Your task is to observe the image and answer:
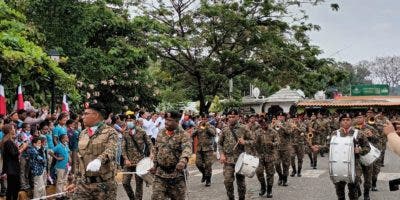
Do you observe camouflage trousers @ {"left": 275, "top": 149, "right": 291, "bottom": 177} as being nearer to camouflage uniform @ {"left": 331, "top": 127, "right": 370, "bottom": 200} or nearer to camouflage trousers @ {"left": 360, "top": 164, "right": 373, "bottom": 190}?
camouflage trousers @ {"left": 360, "top": 164, "right": 373, "bottom": 190}

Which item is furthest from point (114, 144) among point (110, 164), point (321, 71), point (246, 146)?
point (321, 71)

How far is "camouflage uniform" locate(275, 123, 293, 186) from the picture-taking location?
15875 millimetres

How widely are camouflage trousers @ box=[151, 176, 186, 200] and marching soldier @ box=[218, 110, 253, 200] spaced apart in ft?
11.0

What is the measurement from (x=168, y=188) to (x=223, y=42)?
21.5m

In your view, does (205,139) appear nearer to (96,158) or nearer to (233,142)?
(233,142)

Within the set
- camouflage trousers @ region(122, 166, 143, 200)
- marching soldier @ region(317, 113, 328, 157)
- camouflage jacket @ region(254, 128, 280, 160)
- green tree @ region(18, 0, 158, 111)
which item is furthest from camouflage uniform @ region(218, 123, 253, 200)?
marching soldier @ region(317, 113, 328, 157)

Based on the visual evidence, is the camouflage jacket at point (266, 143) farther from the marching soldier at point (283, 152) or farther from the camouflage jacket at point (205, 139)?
the camouflage jacket at point (205, 139)

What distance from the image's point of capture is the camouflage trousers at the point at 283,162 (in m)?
15.9

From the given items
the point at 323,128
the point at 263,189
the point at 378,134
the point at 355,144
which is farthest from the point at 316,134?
the point at 355,144

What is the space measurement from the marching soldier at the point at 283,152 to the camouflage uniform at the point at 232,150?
2.57 m

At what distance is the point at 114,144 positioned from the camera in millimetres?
7855

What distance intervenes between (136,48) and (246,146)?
1510cm

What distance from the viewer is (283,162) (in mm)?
16031

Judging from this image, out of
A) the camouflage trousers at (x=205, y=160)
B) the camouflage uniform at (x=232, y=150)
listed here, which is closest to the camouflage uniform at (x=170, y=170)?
the camouflage uniform at (x=232, y=150)
